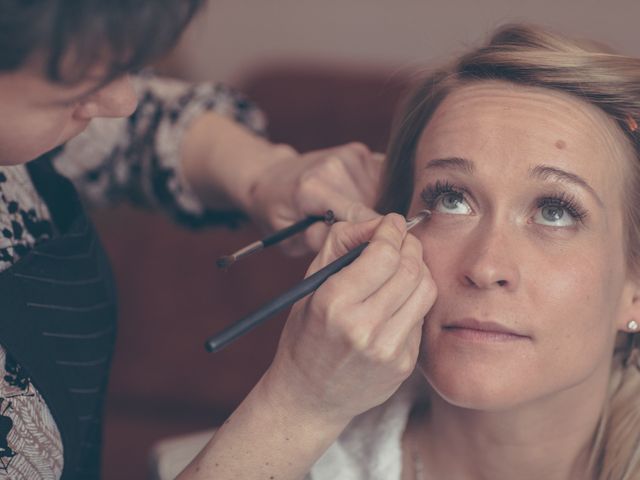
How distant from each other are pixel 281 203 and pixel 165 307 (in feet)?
3.83

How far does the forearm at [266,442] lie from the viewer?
1017 millimetres

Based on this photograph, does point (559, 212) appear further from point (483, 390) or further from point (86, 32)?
point (86, 32)

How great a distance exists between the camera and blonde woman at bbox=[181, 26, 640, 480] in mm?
1005

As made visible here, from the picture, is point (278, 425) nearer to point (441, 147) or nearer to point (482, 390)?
point (482, 390)

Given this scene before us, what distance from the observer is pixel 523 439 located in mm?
1259

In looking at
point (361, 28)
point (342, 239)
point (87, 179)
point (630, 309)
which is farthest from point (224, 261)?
point (361, 28)

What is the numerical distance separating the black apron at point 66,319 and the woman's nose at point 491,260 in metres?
0.54

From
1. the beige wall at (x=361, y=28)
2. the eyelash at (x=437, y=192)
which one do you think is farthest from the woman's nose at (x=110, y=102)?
the beige wall at (x=361, y=28)

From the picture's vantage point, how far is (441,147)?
125 centimetres

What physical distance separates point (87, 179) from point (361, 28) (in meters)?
1.88

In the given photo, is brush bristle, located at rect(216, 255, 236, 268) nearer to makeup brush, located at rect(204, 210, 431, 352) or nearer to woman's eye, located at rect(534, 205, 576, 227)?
makeup brush, located at rect(204, 210, 431, 352)

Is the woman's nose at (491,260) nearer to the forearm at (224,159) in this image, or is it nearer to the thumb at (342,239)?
the thumb at (342,239)

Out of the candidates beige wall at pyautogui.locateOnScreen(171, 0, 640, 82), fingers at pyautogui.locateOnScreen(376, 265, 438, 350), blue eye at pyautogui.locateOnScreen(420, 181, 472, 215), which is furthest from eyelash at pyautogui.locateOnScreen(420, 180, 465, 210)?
beige wall at pyautogui.locateOnScreen(171, 0, 640, 82)

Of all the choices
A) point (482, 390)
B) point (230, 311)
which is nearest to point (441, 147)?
point (482, 390)
